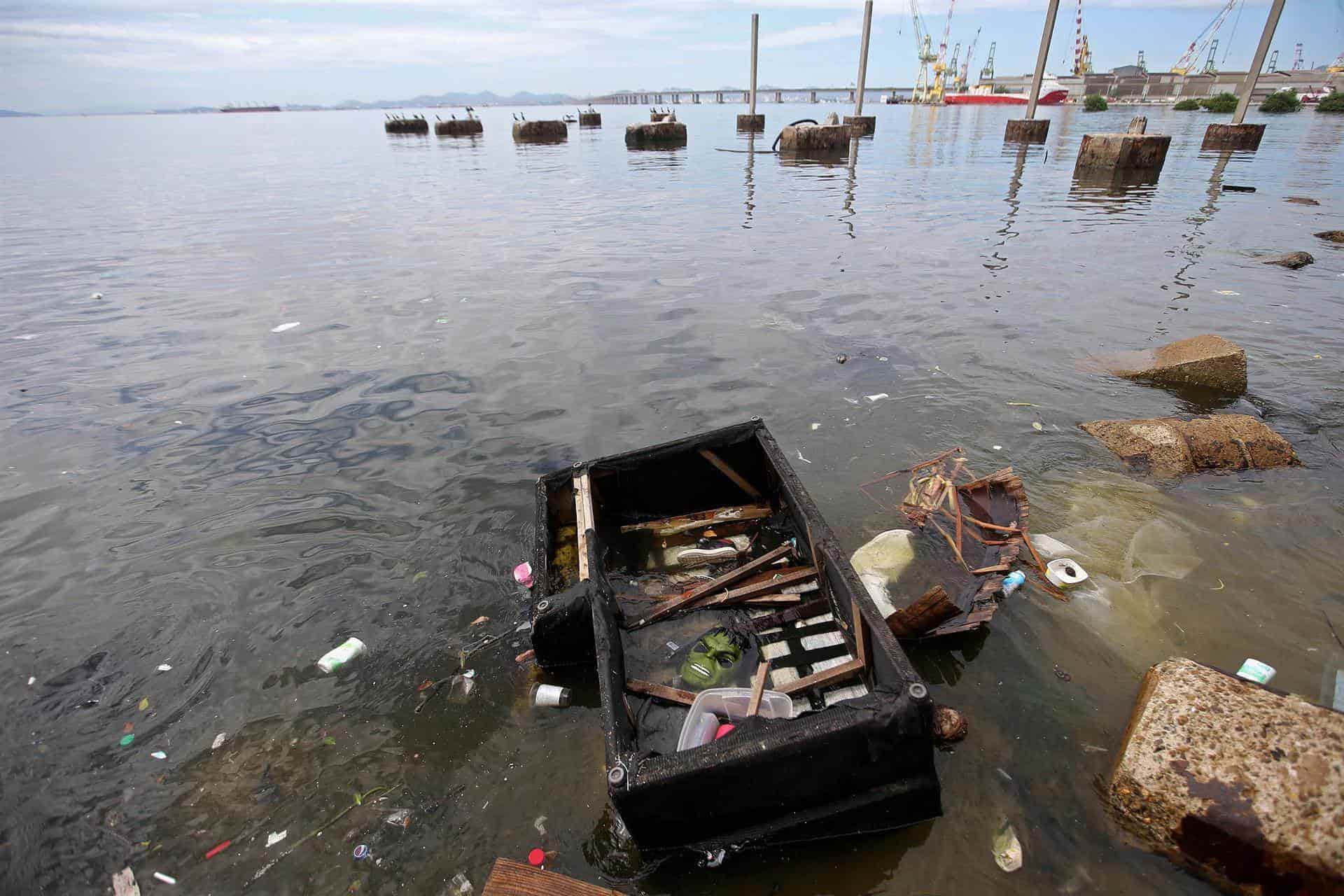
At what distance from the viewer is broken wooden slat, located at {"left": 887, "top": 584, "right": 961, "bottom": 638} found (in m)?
3.52

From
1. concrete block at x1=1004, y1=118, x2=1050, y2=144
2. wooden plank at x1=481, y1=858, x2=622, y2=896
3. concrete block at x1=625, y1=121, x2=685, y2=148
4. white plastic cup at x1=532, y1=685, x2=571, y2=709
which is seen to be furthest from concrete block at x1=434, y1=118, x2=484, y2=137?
wooden plank at x1=481, y1=858, x2=622, y2=896

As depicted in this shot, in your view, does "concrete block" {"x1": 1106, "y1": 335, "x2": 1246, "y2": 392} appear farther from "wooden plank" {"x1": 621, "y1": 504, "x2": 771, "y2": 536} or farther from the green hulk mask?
the green hulk mask

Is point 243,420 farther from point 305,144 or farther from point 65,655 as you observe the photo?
point 305,144

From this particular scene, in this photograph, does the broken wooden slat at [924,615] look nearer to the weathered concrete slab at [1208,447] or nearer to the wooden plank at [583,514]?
the wooden plank at [583,514]

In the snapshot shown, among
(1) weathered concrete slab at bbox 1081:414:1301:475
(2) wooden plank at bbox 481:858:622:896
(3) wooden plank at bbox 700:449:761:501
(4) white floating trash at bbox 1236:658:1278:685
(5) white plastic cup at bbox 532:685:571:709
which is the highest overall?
(3) wooden plank at bbox 700:449:761:501

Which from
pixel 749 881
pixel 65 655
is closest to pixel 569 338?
pixel 65 655

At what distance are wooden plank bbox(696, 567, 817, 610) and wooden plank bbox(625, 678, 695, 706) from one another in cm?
68

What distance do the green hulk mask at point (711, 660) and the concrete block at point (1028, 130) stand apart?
40.8 meters

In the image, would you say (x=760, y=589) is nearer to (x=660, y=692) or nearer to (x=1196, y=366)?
(x=660, y=692)

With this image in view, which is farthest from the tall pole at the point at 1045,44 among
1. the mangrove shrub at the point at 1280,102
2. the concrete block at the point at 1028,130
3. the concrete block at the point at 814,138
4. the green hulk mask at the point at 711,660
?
the mangrove shrub at the point at 1280,102

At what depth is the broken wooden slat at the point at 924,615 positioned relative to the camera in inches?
138

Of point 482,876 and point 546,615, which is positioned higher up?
point 546,615

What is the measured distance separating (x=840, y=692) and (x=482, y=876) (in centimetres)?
187

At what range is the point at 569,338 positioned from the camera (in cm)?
877
